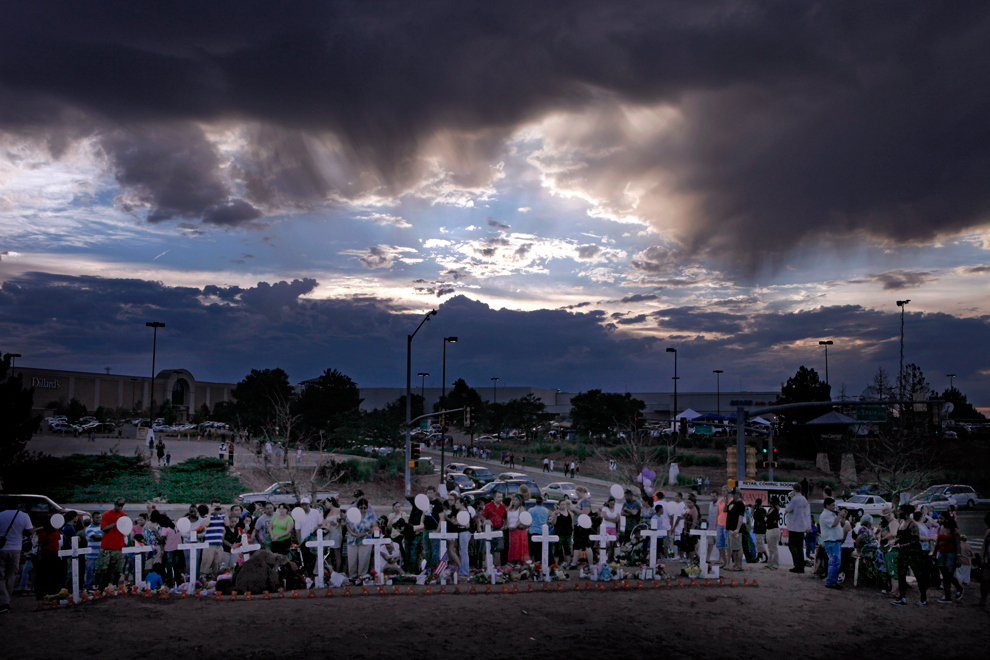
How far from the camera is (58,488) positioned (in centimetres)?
3309

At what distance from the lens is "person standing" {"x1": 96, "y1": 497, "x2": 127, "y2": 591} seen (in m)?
11.3

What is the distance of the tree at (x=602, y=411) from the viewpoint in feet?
A: 210

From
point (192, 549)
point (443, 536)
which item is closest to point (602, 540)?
point (443, 536)

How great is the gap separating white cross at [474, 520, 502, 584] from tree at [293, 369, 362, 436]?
4269 cm

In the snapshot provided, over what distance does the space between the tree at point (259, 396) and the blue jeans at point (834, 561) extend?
1760 inches

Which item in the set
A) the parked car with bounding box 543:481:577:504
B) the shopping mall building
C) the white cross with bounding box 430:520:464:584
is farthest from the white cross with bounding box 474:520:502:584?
the shopping mall building

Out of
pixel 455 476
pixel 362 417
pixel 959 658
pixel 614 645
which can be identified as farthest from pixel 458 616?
pixel 362 417

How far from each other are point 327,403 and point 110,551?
46268mm

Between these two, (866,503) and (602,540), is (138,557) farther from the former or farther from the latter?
(866,503)

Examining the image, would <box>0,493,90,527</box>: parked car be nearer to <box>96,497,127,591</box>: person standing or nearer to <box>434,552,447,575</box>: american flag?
<box>96,497,127,591</box>: person standing

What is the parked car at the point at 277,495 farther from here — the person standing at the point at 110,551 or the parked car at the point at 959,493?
the parked car at the point at 959,493

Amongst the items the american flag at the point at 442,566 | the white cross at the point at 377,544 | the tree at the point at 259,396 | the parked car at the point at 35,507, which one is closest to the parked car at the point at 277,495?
the parked car at the point at 35,507

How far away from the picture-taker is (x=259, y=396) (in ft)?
187

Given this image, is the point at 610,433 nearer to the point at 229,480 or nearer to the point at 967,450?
the point at 967,450
